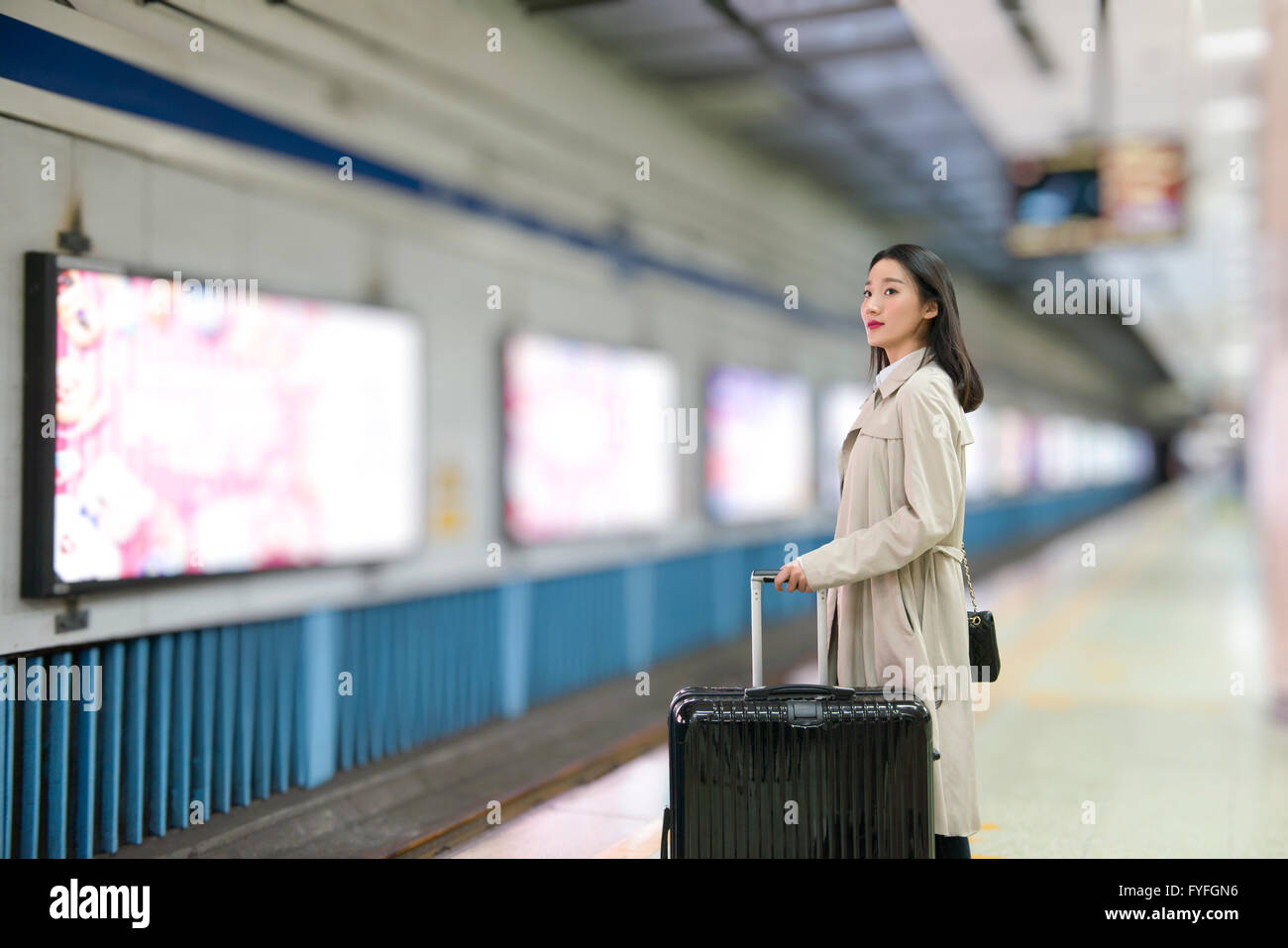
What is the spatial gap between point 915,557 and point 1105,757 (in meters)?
2.96

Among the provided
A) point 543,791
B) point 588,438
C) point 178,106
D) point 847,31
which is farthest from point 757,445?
point 178,106

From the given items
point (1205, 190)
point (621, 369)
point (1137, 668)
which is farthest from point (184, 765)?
point (1205, 190)

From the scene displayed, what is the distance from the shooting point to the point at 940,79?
6469 millimetres

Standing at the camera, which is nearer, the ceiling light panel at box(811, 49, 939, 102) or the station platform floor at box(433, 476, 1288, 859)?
the station platform floor at box(433, 476, 1288, 859)

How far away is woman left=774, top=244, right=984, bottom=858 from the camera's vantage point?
2395 mm

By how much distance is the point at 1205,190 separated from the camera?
9812 mm

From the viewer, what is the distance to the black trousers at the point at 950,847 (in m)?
2.51

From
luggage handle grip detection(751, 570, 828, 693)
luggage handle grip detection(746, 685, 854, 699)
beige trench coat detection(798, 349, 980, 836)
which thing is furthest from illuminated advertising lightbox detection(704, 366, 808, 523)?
luggage handle grip detection(746, 685, 854, 699)

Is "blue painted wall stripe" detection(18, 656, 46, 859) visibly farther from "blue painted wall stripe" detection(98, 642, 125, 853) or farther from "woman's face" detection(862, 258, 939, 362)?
"woman's face" detection(862, 258, 939, 362)

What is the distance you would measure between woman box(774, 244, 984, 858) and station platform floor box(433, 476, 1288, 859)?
50.7 inches

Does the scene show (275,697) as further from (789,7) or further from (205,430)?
(789,7)
